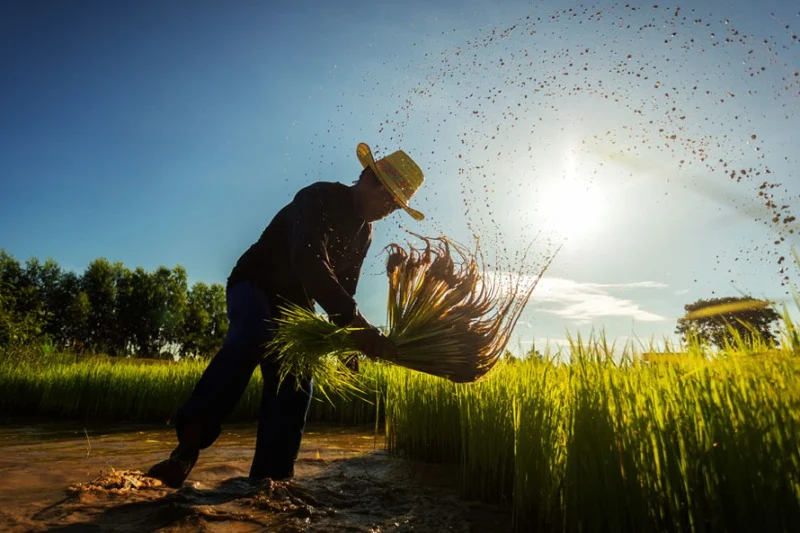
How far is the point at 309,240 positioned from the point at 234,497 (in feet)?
5.37

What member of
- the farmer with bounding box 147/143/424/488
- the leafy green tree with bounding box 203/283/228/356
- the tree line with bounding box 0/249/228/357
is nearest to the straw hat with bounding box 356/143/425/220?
the farmer with bounding box 147/143/424/488

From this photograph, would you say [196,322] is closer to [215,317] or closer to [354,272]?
[215,317]

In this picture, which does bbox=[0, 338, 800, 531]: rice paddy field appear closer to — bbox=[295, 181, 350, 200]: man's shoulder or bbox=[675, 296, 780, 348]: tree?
bbox=[675, 296, 780, 348]: tree

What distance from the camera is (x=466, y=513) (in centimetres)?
286

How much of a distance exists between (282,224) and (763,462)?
2.79m

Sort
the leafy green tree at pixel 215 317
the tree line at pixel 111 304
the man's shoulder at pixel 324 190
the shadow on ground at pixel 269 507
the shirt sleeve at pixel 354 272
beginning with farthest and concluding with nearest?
the leafy green tree at pixel 215 317, the tree line at pixel 111 304, the shirt sleeve at pixel 354 272, the man's shoulder at pixel 324 190, the shadow on ground at pixel 269 507

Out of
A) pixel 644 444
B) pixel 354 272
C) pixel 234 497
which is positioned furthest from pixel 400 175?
pixel 234 497

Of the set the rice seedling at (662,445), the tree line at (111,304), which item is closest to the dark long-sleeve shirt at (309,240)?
the rice seedling at (662,445)

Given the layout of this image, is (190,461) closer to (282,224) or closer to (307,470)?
(307,470)

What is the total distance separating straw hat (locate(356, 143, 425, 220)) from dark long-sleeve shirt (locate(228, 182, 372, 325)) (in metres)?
0.30

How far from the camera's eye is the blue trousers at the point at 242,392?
2.99 m

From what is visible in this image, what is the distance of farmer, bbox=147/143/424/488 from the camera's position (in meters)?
2.94

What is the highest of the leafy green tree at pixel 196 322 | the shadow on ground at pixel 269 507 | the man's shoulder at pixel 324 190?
the leafy green tree at pixel 196 322

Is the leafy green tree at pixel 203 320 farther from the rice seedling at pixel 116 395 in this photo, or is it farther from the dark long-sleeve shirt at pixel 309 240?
the dark long-sleeve shirt at pixel 309 240
